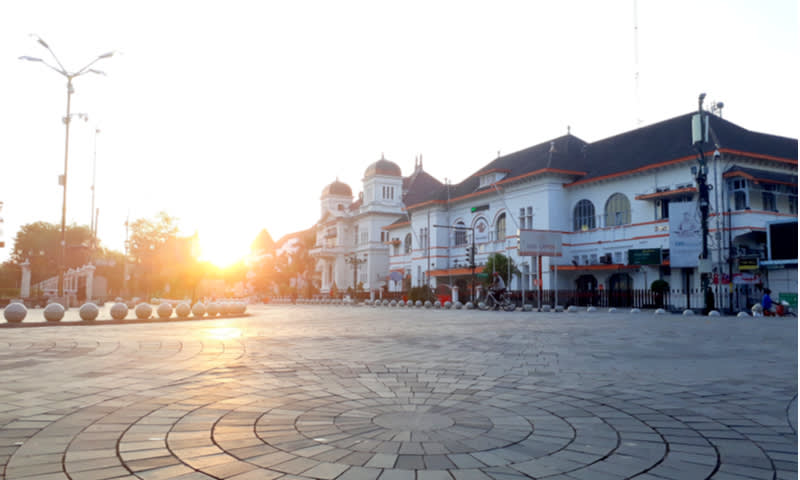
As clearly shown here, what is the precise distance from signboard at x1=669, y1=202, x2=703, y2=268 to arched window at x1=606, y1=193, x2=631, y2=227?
34.7 ft

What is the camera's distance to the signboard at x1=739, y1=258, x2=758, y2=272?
33125mm

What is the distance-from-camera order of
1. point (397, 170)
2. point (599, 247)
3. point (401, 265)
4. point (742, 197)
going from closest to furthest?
point (742, 197), point (599, 247), point (401, 265), point (397, 170)

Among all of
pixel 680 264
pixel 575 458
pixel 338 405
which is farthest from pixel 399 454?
pixel 680 264

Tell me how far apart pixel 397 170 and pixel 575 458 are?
7264 cm

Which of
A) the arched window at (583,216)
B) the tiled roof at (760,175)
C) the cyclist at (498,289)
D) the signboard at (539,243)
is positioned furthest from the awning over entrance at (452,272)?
the tiled roof at (760,175)

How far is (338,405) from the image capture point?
5.03 metres

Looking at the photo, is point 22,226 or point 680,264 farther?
point 22,226

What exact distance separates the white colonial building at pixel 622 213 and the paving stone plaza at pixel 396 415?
72.6 feet

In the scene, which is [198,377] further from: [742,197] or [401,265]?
[401,265]

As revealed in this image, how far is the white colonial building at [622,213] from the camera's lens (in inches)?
1339

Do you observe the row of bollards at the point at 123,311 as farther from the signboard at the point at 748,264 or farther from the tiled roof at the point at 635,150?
the tiled roof at the point at 635,150

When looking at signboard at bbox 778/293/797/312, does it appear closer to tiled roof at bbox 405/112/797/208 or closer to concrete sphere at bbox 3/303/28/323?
tiled roof at bbox 405/112/797/208

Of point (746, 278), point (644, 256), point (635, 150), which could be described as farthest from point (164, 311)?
point (635, 150)

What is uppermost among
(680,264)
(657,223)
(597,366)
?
(657,223)
